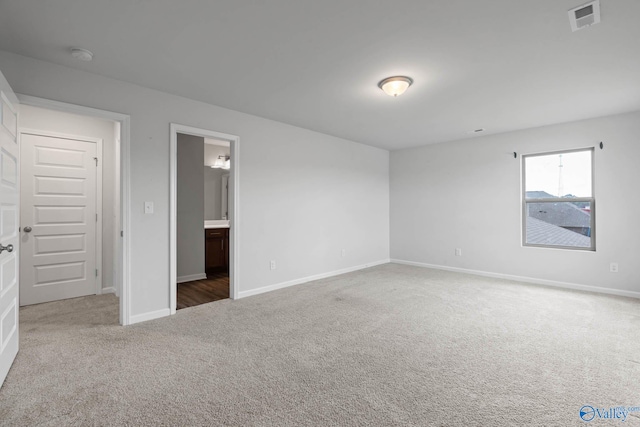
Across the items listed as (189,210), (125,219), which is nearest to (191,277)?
(189,210)

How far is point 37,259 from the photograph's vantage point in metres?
3.65

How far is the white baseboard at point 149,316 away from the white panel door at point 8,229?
848 millimetres

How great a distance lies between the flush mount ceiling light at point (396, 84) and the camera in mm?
2941

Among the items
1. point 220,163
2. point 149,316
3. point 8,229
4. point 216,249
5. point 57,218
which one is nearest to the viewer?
point 8,229

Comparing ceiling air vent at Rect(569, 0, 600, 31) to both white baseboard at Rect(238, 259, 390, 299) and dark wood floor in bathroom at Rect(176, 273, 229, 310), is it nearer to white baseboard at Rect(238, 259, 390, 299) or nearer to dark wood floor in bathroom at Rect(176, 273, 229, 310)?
white baseboard at Rect(238, 259, 390, 299)

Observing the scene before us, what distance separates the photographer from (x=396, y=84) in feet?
9.70

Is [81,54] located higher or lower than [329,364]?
higher

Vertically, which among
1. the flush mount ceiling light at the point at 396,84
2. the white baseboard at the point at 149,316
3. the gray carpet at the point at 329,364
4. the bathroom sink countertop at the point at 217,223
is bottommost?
the gray carpet at the point at 329,364

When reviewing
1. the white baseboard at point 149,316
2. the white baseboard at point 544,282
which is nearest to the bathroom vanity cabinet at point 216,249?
the white baseboard at point 149,316

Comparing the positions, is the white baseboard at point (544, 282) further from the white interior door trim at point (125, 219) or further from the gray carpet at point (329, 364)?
the white interior door trim at point (125, 219)

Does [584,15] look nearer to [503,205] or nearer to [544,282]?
[503,205]

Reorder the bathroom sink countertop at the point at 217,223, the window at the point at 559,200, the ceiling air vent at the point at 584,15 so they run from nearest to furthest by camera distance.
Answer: the ceiling air vent at the point at 584,15 → the window at the point at 559,200 → the bathroom sink countertop at the point at 217,223

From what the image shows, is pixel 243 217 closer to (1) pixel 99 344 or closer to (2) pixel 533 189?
(1) pixel 99 344

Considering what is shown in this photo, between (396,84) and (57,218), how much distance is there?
A: 4.37 metres
